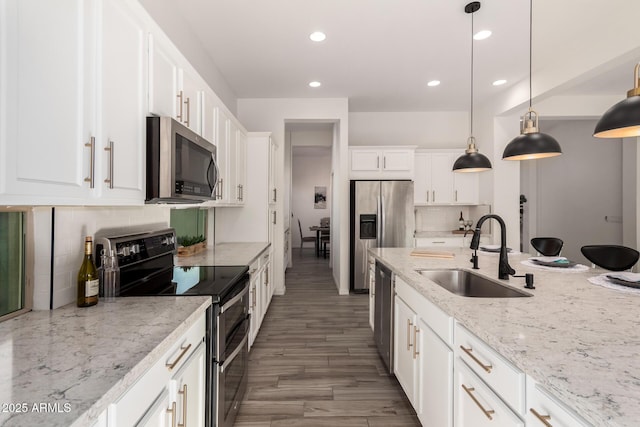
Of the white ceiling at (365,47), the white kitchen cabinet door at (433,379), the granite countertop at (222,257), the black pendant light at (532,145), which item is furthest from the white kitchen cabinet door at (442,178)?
the white kitchen cabinet door at (433,379)

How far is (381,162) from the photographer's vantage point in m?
4.79

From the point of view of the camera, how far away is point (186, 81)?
1.91m

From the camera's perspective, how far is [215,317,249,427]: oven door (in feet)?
4.96

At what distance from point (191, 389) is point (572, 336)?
139cm

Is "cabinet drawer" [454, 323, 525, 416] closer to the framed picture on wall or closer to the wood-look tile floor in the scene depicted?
the wood-look tile floor

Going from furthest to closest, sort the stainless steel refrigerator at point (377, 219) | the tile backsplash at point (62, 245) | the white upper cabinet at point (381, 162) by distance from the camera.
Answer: the white upper cabinet at point (381, 162) → the stainless steel refrigerator at point (377, 219) → the tile backsplash at point (62, 245)

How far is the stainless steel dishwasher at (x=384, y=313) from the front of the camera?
7.43 ft

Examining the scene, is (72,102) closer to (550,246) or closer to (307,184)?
(550,246)

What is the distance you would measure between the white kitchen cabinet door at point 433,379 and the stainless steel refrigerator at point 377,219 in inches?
114

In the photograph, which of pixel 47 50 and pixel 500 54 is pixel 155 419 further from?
Answer: pixel 500 54

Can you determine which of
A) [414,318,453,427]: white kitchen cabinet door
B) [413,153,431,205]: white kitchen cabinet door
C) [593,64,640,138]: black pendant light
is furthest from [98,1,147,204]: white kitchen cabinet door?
[413,153,431,205]: white kitchen cabinet door

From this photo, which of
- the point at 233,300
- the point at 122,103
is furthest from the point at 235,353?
the point at 122,103

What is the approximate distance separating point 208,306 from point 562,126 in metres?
7.32

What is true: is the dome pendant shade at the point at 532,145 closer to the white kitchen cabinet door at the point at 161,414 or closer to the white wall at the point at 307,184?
the white kitchen cabinet door at the point at 161,414
